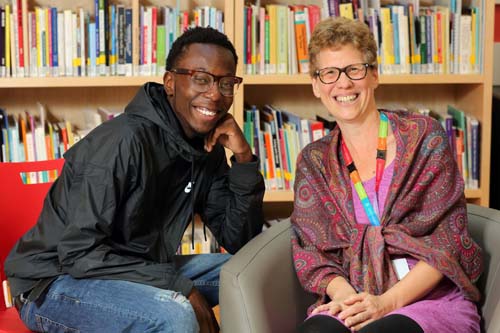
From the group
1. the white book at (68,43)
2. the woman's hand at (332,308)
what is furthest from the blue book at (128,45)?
the woman's hand at (332,308)

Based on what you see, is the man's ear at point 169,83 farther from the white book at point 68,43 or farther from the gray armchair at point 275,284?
the white book at point 68,43

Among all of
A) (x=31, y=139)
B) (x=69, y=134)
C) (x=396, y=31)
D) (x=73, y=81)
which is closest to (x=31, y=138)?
(x=31, y=139)

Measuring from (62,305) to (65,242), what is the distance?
0.53 feet

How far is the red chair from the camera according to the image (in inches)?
102

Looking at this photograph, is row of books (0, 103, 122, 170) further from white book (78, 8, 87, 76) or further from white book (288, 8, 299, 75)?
white book (288, 8, 299, 75)

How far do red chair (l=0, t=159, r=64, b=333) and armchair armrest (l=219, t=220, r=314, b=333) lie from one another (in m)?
0.68

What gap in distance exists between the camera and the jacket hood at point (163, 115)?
238cm

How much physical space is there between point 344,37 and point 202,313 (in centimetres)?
82

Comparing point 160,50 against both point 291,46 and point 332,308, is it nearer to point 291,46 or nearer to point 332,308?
point 291,46

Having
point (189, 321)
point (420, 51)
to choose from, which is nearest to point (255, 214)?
point (189, 321)

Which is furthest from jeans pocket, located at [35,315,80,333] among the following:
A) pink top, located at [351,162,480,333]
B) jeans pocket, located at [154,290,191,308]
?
pink top, located at [351,162,480,333]

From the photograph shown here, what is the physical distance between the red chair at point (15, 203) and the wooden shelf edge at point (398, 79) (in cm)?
109

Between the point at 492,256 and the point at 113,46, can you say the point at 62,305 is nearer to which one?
the point at 492,256

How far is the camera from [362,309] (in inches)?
87.1
